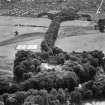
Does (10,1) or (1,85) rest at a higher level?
(1,85)

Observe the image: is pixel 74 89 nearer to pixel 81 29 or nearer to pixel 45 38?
pixel 45 38

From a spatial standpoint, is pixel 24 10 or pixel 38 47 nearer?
pixel 38 47

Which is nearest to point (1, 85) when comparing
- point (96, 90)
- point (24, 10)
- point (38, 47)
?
point (96, 90)

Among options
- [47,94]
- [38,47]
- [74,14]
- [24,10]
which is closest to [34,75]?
[47,94]

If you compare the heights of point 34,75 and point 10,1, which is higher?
point 34,75

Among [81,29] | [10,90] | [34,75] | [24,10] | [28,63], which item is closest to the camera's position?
[10,90]

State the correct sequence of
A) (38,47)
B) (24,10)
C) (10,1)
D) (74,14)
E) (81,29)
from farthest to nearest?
1. (10,1)
2. (24,10)
3. (74,14)
4. (81,29)
5. (38,47)

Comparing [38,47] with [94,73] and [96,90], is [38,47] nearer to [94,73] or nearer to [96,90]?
[94,73]

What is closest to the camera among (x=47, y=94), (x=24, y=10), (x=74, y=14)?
(x=47, y=94)

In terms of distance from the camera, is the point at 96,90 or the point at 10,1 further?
the point at 10,1
